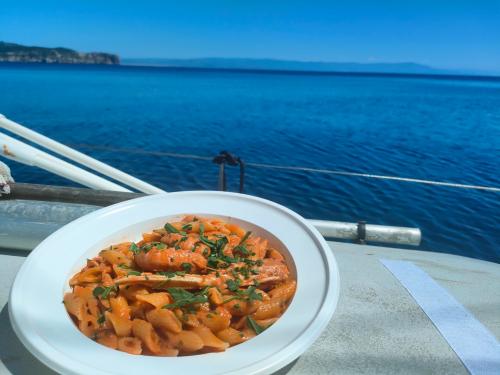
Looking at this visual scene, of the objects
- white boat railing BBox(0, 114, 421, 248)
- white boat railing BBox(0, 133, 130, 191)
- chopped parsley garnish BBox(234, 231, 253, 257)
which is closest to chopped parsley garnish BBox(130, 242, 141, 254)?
chopped parsley garnish BBox(234, 231, 253, 257)

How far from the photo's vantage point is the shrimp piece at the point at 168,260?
140 cm

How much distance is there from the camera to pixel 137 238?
5.83 ft

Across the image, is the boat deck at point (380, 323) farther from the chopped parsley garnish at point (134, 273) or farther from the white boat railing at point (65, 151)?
Answer: the white boat railing at point (65, 151)

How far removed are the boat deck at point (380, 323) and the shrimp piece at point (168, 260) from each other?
46 centimetres

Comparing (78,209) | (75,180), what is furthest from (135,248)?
(75,180)

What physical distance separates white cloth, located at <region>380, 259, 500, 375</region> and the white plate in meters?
0.53

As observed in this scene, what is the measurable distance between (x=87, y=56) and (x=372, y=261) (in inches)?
5998

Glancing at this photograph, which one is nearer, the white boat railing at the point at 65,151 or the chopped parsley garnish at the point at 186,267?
the chopped parsley garnish at the point at 186,267

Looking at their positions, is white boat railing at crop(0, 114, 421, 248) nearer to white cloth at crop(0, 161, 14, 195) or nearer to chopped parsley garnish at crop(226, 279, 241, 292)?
white cloth at crop(0, 161, 14, 195)

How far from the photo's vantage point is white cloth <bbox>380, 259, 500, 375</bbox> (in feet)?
4.06

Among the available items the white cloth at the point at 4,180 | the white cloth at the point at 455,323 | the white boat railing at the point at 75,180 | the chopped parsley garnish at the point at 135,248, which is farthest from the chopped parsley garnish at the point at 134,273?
the white cloth at the point at 4,180

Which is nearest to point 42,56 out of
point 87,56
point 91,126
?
point 87,56

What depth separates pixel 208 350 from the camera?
1.10 metres

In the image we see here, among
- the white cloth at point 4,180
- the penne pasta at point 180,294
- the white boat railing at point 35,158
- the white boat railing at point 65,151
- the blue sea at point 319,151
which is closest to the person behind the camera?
the penne pasta at point 180,294
